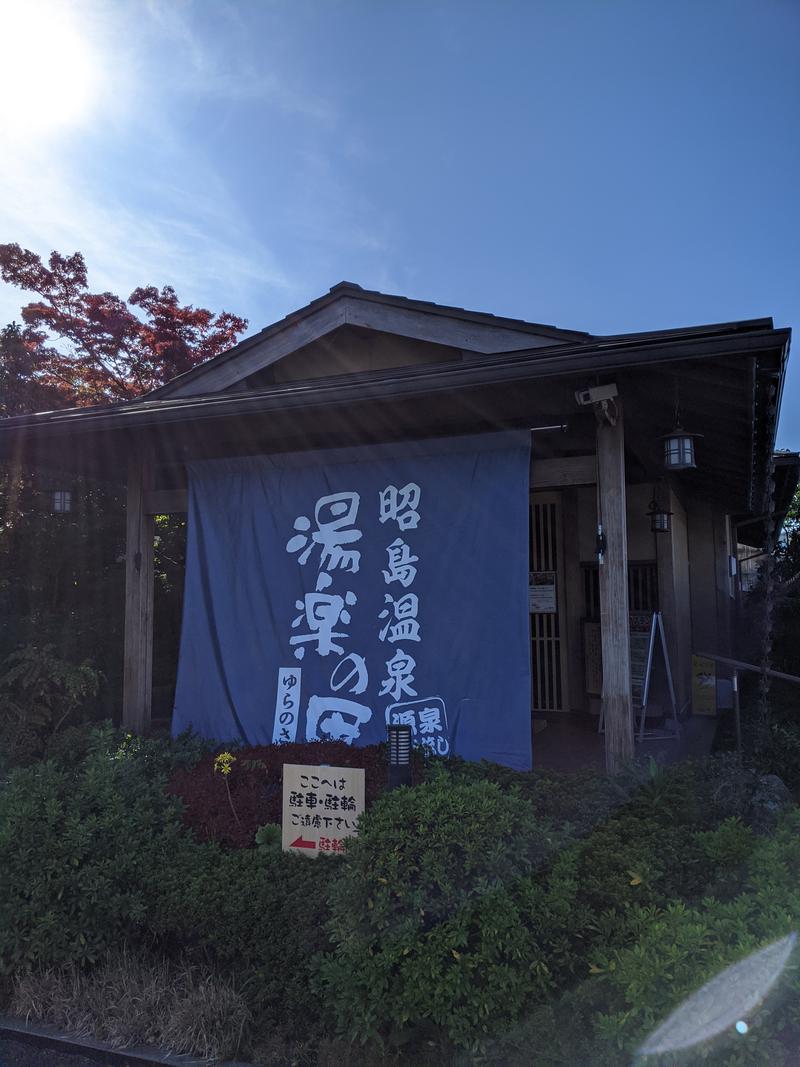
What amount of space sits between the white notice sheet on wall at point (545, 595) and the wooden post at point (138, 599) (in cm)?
479

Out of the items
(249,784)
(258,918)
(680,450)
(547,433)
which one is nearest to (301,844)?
(258,918)

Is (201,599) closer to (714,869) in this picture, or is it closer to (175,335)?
(714,869)

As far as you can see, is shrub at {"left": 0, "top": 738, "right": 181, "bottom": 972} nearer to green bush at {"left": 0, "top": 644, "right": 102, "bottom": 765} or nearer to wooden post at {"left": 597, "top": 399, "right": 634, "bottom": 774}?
green bush at {"left": 0, "top": 644, "right": 102, "bottom": 765}

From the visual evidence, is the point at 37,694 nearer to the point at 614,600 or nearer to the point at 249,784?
the point at 249,784

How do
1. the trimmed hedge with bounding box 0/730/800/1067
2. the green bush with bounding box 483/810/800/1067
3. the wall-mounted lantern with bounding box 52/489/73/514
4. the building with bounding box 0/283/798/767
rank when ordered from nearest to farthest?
the green bush with bounding box 483/810/800/1067, the trimmed hedge with bounding box 0/730/800/1067, the building with bounding box 0/283/798/767, the wall-mounted lantern with bounding box 52/489/73/514

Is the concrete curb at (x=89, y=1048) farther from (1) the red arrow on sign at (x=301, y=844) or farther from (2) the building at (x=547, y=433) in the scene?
(2) the building at (x=547, y=433)

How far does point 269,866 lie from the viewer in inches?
153

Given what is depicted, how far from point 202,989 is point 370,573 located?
11.1 feet

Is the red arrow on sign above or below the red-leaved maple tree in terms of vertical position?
below

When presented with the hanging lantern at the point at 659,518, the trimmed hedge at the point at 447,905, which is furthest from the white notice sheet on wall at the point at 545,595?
the trimmed hedge at the point at 447,905

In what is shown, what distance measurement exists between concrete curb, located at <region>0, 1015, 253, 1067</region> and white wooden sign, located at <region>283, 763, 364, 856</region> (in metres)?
1.03

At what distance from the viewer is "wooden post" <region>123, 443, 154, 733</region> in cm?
719

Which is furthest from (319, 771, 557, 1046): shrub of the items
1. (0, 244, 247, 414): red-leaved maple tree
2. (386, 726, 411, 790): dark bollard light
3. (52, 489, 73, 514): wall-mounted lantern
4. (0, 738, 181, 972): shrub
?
(0, 244, 247, 414): red-leaved maple tree

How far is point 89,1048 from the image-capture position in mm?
3318
